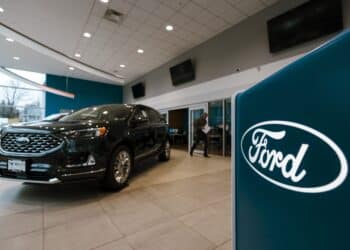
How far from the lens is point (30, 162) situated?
7.27 feet

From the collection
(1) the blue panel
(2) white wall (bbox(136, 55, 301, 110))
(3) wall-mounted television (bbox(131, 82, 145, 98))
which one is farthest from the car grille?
(3) wall-mounted television (bbox(131, 82, 145, 98))

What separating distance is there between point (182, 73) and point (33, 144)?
21.2 ft

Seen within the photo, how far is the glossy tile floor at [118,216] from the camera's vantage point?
5.19ft

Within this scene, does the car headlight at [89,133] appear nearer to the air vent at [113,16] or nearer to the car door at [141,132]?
the car door at [141,132]

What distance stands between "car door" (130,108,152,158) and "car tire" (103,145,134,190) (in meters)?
0.27

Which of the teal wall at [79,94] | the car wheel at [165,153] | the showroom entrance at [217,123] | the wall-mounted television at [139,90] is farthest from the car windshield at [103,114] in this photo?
the teal wall at [79,94]

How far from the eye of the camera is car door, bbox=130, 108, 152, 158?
324 cm

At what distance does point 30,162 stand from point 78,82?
40.7ft

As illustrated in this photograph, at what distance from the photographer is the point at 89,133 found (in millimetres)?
2395

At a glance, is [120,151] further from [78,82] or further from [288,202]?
[78,82]

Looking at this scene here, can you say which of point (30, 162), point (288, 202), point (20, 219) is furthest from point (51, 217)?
point (288, 202)

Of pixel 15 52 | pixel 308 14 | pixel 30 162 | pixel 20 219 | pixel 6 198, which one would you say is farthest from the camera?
pixel 15 52

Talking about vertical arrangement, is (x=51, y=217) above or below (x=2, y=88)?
below

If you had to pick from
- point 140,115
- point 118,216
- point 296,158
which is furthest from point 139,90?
point 296,158
